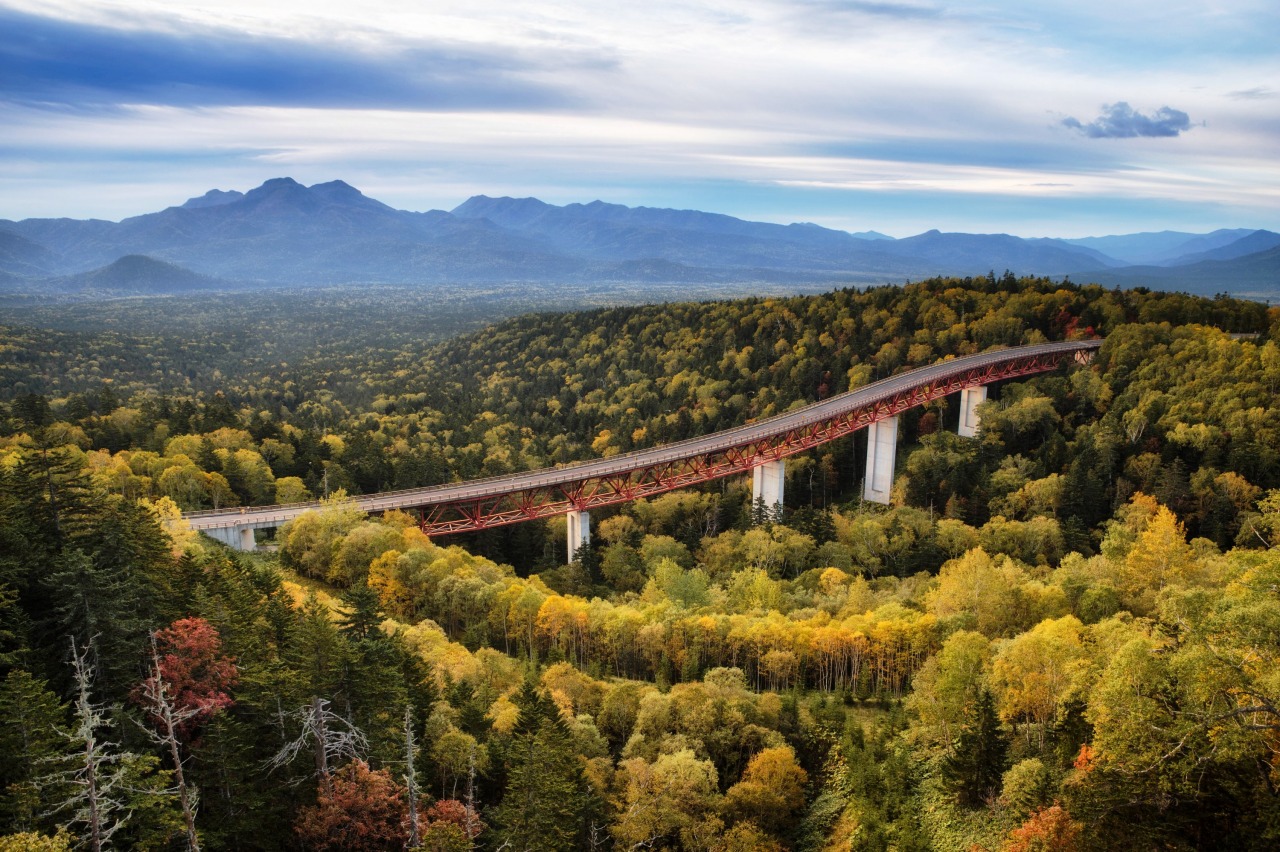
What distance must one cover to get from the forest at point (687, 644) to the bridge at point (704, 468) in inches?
141

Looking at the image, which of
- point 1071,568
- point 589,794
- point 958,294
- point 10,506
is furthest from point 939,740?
point 958,294

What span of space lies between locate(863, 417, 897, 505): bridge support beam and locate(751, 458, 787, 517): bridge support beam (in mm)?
13420

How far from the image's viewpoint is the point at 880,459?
316 feet

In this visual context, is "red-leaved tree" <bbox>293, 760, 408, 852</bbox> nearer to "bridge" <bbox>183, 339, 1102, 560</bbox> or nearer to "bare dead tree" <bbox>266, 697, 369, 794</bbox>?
"bare dead tree" <bbox>266, 697, 369, 794</bbox>

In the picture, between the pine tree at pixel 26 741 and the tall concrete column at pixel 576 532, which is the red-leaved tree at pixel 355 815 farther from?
the tall concrete column at pixel 576 532

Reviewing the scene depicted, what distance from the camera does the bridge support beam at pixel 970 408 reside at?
105 metres

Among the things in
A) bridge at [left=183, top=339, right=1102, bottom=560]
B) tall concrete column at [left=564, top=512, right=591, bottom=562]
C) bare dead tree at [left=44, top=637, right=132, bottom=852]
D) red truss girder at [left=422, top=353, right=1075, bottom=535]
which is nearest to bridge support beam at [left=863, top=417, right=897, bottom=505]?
bridge at [left=183, top=339, right=1102, bottom=560]

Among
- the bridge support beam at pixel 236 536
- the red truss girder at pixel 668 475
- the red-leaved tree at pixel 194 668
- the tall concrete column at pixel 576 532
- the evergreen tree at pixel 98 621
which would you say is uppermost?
the evergreen tree at pixel 98 621

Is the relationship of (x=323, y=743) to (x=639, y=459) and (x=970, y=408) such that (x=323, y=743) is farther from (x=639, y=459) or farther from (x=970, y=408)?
(x=970, y=408)


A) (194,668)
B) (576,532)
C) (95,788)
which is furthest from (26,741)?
(576,532)

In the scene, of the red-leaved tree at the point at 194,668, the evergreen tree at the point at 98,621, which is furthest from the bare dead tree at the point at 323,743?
the evergreen tree at the point at 98,621

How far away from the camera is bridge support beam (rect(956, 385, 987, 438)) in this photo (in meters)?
105

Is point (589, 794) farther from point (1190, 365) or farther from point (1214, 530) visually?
point (1190, 365)

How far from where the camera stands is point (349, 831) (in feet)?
83.9
